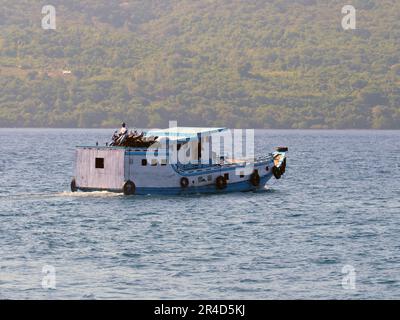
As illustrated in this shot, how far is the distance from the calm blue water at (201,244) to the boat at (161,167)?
0.94 metres

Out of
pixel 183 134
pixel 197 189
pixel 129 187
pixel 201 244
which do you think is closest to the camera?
pixel 201 244

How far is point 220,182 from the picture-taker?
220ft

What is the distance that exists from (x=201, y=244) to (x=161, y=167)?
17597mm

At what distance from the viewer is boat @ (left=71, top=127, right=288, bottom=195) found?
208 ft

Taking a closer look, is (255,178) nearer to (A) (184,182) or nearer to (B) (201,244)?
(A) (184,182)

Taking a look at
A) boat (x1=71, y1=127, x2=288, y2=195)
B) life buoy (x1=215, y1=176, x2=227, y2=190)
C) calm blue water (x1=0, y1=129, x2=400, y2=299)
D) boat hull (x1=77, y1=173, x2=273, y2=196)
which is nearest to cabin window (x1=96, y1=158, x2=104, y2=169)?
boat (x1=71, y1=127, x2=288, y2=195)

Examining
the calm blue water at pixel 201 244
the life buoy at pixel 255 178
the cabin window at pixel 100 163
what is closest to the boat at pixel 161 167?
the cabin window at pixel 100 163

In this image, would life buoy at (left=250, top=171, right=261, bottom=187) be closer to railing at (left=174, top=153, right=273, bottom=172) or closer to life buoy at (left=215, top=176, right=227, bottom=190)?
railing at (left=174, top=153, right=273, bottom=172)

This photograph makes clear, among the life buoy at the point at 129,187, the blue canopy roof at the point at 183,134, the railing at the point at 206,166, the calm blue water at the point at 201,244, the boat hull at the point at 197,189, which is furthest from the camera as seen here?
the blue canopy roof at the point at 183,134

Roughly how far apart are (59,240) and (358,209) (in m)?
25.2

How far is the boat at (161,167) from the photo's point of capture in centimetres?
6342

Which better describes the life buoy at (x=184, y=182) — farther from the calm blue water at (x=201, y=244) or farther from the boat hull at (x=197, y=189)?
the calm blue water at (x=201, y=244)

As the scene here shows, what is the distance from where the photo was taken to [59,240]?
4806cm

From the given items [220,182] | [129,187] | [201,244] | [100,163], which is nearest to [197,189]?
[220,182]
